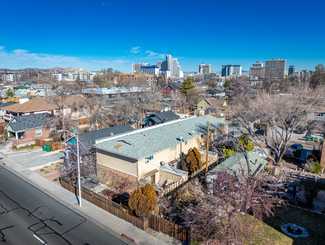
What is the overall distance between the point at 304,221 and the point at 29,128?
38466 millimetres

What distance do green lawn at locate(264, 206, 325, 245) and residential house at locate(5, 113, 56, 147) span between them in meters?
35.9

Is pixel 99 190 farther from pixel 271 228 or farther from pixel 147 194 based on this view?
pixel 271 228

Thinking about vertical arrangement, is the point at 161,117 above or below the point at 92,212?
above

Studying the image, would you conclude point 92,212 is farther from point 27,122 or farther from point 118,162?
point 27,122

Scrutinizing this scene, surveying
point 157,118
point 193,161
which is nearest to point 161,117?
point 157,118

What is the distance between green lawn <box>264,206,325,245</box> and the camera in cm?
1366

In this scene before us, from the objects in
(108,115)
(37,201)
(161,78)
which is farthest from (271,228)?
(161,78)

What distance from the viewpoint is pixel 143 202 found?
14.2 meters

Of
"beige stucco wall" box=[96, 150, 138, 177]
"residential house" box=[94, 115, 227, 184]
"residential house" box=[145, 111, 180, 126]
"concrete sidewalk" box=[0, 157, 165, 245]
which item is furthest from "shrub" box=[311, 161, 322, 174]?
"residential house" box=[145, 111, 180, 126]

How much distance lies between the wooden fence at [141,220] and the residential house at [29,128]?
22743 mm

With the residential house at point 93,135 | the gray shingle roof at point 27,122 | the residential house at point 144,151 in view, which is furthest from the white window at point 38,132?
the residential house at point 144,151

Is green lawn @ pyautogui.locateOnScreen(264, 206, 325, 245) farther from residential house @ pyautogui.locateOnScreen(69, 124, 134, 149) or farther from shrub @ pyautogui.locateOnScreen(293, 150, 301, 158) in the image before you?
residential house @ pyautogui.locateOnScreen(69, 124, 134, 149)

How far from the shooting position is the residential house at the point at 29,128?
1362 inches

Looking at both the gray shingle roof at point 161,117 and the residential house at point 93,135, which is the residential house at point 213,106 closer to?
the gray shingle roof at point 161,117
